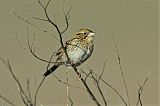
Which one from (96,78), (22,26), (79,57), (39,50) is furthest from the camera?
(22,26)

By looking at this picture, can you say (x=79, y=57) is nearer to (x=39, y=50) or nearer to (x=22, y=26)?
(x=39, y=50)

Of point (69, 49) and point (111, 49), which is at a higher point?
point (111, 49)

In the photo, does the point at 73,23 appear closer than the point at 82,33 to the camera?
No

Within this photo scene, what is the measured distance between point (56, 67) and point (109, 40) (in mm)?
4287

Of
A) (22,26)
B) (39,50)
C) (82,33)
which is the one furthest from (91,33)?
(22,26)

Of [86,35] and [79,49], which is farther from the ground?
[86,35]

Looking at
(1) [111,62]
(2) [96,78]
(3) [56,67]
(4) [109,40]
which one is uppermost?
(4) [109,40]

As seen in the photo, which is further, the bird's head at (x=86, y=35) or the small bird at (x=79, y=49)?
the bird's head at (x=86, y=35)

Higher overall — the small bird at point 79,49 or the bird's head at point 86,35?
the bird's head at point 86,35

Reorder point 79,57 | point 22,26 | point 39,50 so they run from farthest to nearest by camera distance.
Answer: point 22,26, point 39,50, point 79,57

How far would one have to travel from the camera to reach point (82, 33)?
5762 millimetres

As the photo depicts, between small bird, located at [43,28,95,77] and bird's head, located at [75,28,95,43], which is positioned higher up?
bird's head, located at [75,28,95,43]

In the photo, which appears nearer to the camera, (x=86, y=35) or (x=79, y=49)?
(x=79, y=49)

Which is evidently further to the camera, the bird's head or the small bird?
the bird's head
